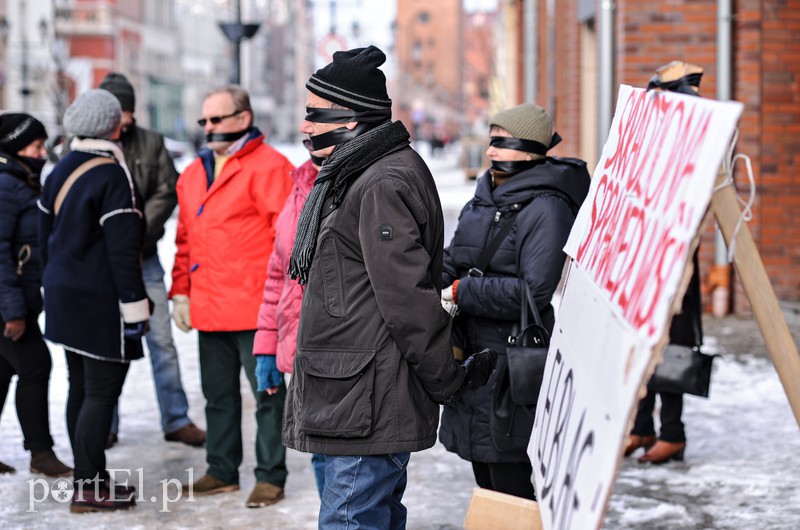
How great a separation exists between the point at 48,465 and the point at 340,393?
321cm

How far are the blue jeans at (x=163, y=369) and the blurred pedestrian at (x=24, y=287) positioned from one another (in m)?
0.71

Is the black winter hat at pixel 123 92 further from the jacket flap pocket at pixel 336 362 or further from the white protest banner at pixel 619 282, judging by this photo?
the white protest banner at pixel 619 282

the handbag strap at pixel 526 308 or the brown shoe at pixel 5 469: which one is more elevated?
the handbag strap at pixel 526 308

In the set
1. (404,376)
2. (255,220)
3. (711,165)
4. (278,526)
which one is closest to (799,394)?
(711,165)

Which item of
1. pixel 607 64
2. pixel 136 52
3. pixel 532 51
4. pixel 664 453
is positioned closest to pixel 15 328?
pixel 664 453

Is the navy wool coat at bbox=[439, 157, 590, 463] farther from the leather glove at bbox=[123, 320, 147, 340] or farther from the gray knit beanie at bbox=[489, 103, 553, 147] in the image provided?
the leather glove at bbox=[123, 320, 147, 340]

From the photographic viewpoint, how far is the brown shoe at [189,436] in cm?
697

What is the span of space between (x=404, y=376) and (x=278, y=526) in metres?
2.10

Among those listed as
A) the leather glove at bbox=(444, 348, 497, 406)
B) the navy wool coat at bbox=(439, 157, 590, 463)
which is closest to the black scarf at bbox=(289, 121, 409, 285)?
the leather glove at bbox=(444, 348, 497, 406)

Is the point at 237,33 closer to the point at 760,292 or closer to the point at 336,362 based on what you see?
the point at 336,362

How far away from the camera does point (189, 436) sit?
22.9 feet

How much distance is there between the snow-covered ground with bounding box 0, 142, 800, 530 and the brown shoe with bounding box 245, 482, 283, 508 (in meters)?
0.04

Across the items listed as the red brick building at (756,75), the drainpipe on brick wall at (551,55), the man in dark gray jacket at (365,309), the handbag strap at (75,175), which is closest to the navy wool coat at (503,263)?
the man in dark gray jacket at (365,309)

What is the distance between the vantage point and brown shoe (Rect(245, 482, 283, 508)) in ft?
18.8
